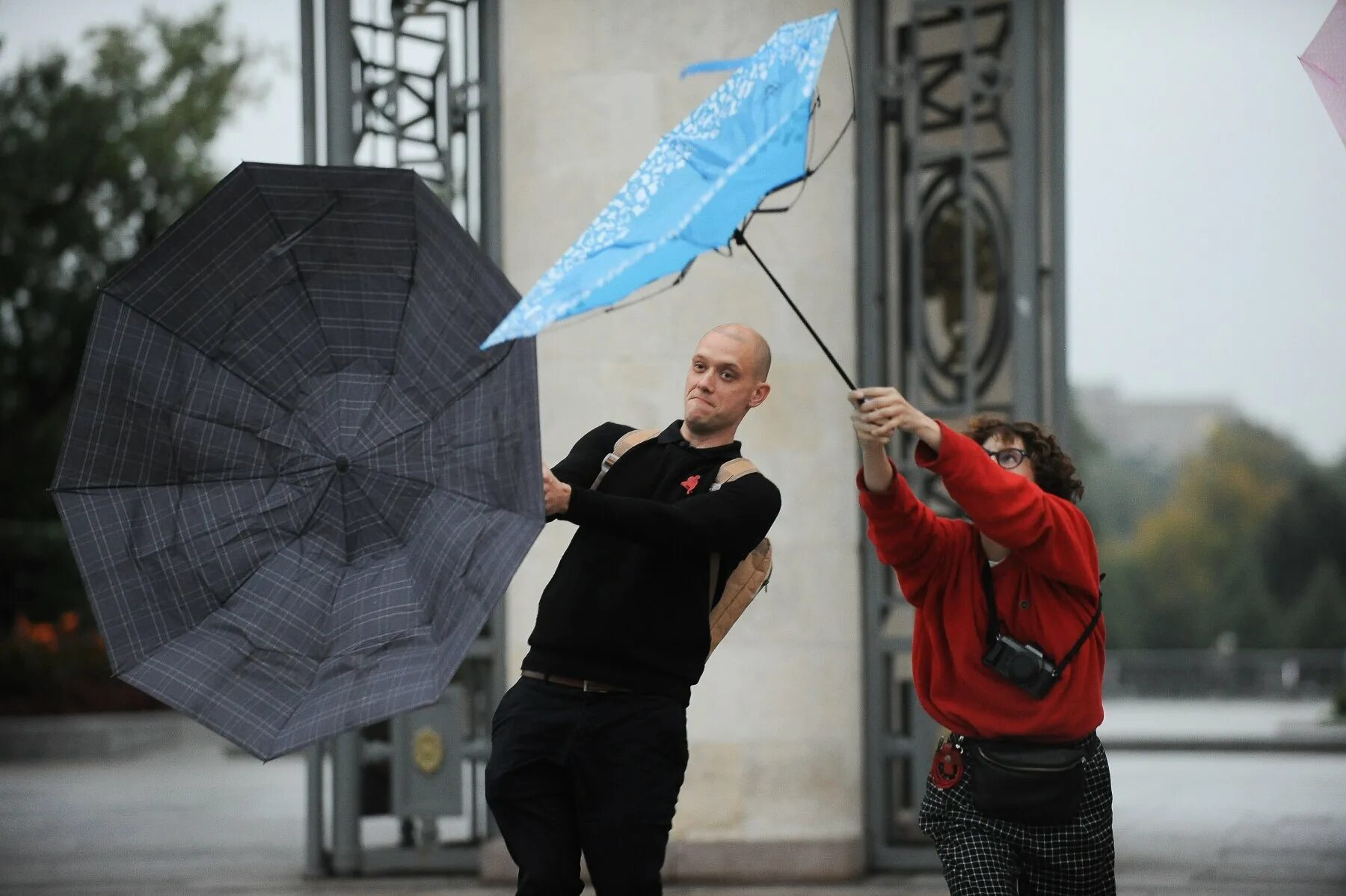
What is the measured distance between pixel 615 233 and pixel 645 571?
38.3 inches

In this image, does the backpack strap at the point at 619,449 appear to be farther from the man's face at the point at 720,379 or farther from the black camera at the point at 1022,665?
the black camera at the point at 1022,665

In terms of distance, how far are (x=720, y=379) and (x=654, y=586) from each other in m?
0.55

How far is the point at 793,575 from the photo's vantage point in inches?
331

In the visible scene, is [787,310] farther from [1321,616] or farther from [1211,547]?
[1211,547]

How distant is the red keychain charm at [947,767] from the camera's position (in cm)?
475

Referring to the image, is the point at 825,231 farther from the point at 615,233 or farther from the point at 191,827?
the point at 191,827

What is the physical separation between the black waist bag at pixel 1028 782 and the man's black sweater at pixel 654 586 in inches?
30.5

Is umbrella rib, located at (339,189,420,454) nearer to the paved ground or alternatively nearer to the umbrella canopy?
the umbrella canopy

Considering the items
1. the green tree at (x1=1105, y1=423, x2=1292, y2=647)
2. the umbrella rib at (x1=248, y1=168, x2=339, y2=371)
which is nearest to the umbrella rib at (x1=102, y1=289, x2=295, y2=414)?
the umbrella rib at (x1=248, y1=168, x2=339, y2=371)

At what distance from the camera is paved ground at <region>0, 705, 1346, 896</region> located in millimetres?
8758

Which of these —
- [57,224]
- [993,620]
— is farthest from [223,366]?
→ [57,224]

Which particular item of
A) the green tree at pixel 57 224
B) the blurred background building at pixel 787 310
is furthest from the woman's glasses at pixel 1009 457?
the green tree at pixel 57 224

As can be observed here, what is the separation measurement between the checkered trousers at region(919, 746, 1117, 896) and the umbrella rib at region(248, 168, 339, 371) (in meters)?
1.94

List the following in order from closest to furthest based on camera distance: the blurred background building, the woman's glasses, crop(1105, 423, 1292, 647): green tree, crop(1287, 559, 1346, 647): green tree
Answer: the woman's glasses < the blurred background building < crop(1287, 559, 1346, 647): green tree < crop(1105, 423, 1292, 647): green tree
